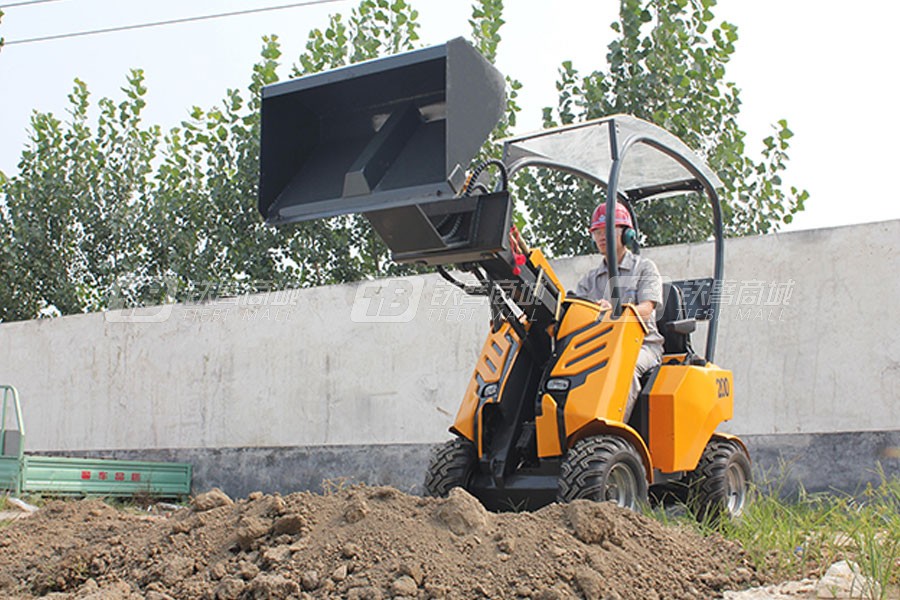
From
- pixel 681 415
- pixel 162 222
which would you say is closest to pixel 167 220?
pixel 162 222

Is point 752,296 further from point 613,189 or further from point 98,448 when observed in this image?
point 98,448

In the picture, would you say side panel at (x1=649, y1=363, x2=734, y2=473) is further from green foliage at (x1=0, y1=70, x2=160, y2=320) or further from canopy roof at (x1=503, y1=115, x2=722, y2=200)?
green foliage at (x1=0, y1=70, x2=160, y2=320)

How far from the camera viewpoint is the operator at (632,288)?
15.7ft

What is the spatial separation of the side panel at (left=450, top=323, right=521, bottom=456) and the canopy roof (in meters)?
0.88

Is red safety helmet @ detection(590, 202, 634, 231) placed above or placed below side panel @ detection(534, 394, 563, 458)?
above

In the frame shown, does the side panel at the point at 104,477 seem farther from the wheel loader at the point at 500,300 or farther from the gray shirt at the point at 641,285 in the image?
the gray shirt at the point at 641,285

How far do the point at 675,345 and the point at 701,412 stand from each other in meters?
0.48

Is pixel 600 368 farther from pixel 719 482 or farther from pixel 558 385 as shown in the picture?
pixel 719 482

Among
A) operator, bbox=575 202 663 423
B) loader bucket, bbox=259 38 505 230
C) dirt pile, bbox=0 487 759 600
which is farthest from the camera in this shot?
operator, bbox=575 202 663 423

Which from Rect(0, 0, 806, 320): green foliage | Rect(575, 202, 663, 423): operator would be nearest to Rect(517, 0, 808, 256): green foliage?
Rect(0, 0, 806, 320): green foliage

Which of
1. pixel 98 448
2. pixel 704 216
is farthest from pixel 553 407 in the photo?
pixel 98 448

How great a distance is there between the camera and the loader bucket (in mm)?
3795

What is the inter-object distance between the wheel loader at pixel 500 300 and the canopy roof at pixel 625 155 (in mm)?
30

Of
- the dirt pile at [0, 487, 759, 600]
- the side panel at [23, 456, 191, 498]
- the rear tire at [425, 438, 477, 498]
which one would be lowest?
the side panel at [23, 456, 191, 498]
